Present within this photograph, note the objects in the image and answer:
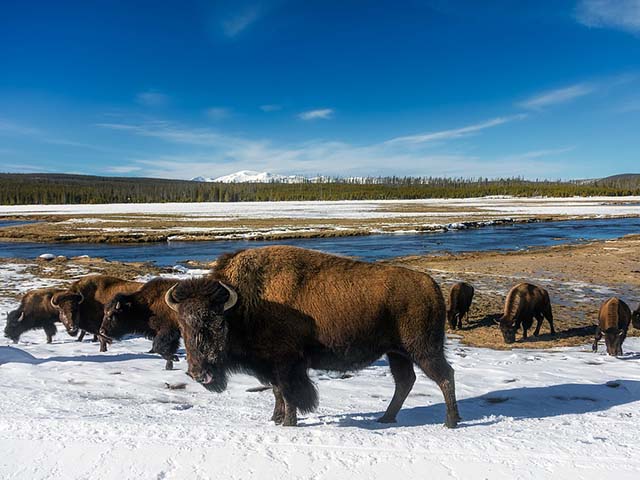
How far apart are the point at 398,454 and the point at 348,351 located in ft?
3.81

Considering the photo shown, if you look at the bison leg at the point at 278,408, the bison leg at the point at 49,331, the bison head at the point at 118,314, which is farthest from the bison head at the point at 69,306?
the bison leg at the point at 278,408

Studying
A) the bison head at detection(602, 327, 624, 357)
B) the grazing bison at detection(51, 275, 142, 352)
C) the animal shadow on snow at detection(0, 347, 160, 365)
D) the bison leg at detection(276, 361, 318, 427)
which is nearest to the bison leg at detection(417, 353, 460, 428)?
the bison leg at detection(276, 361, 318, 427)

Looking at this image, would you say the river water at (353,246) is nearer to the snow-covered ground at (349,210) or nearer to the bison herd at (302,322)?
the bison herd at (302,322)

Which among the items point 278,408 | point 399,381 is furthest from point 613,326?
point 278,408

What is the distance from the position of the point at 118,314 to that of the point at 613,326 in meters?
9.56

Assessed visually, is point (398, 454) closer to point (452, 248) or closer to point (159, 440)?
point (159, 440)

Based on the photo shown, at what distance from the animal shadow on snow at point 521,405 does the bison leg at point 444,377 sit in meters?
0.20

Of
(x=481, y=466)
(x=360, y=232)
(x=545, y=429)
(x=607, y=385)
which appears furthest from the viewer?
(x=360, y=232)

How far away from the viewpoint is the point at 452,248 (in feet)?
105

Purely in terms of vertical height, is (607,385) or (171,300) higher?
(171,300)

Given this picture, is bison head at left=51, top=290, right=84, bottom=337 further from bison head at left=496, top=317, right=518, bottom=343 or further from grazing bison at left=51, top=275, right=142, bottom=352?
bison head at left=496, top=317, right=518, bottom=343

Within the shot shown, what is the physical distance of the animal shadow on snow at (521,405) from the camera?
5719 millimetres

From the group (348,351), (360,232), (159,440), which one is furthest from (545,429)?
(360,232)

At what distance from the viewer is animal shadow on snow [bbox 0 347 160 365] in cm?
808
